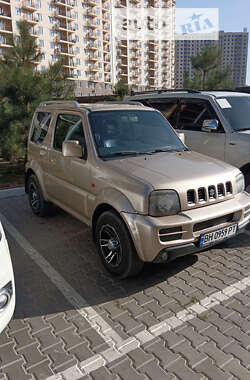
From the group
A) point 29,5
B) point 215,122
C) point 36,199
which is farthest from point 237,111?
point 29,5

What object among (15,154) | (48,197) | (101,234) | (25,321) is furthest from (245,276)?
(15,154)

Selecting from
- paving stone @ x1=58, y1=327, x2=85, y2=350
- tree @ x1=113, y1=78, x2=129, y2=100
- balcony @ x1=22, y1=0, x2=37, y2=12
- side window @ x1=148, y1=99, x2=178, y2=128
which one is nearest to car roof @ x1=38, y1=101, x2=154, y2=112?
side window @ x1=148, y1=99, x2=178, y2=128

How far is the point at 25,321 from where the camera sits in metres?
2.79

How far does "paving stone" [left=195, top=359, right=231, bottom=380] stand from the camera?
7.12ft

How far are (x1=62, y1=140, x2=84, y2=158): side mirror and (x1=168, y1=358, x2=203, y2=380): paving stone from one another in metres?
2.43

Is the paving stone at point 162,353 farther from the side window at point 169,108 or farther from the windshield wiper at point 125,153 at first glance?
the side window at point 169,108

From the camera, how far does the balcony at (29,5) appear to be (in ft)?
181

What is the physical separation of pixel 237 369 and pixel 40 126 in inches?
172

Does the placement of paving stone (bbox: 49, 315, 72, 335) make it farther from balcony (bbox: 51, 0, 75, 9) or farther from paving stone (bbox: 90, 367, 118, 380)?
balcony (bbox: 51, 0, 75, 9)

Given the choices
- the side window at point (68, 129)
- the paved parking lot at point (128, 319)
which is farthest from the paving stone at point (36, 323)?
the side window at point (68, 129)

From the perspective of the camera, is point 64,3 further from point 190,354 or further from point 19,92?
point 190,354

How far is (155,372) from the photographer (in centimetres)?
222

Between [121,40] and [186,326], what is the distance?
84.0 meters

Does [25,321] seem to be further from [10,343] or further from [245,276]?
[245,276]
